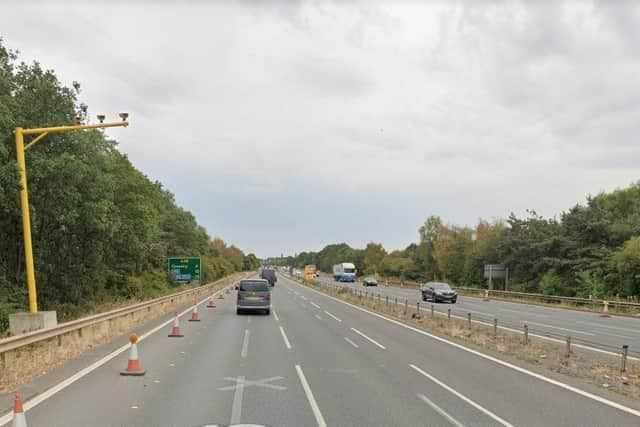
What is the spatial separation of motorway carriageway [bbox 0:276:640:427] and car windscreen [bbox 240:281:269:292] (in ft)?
38.2

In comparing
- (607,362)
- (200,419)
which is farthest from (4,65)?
(607,362)

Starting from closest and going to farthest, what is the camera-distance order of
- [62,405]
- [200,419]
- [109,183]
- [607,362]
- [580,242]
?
[200,419], [62,405], [607,362], [109,183], [580,242]

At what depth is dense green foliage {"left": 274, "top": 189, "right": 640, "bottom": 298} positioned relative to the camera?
42.4m

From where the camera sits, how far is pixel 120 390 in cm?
939

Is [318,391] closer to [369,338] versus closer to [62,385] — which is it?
[62,385]

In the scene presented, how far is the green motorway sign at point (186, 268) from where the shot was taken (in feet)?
143

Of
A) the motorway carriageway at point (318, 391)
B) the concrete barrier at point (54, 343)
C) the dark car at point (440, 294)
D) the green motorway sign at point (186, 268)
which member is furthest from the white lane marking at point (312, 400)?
the green motorway sign at point (186, 268)

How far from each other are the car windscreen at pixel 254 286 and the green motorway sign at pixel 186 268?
16.1 metres

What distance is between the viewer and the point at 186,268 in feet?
144

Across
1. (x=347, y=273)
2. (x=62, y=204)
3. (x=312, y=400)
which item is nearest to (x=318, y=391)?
(x=312, y=400)

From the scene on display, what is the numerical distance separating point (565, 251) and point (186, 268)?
3433cm

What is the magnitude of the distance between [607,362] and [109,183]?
2580cm

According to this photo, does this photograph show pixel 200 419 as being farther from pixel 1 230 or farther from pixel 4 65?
pixel 1 230

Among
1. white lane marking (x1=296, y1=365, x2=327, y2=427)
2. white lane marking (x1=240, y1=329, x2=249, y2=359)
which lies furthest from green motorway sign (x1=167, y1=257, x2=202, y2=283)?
white lane marking (x1=296, y1=365, x2=327, y2=427)
